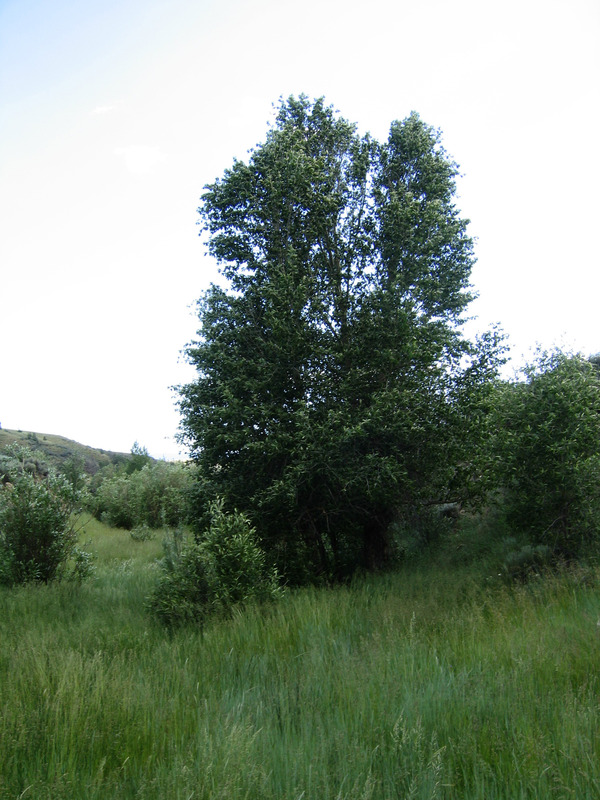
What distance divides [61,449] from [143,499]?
6380 centimetres

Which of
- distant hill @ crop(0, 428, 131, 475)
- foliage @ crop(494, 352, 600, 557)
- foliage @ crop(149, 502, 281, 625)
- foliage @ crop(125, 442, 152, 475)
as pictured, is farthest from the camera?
distant hill @ crop(0, 428, 131, 475)

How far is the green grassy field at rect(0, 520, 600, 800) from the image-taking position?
3188 mm

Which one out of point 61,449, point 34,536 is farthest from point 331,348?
point 61,449

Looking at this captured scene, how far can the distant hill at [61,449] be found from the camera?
71188 millimetres

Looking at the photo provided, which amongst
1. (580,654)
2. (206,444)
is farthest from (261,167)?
(580,654)

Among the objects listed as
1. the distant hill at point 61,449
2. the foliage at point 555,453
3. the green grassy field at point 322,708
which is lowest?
the green grassy field at point 322,708

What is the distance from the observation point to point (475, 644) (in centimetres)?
555

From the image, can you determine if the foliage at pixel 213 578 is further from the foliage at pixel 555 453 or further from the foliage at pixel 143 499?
the foliage at pixel 143 499

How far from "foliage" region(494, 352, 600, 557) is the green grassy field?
2.21 meters

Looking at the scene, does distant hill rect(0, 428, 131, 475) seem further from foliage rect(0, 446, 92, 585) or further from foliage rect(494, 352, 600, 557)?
foliage rect(494, 352, 600, 557)

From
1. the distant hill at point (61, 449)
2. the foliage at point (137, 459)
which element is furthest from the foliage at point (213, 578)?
the distant hill at point (61, 449)

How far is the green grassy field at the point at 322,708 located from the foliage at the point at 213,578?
106cm

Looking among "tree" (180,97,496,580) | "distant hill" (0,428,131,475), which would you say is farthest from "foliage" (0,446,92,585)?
"distant hill" (0,428,131,475)

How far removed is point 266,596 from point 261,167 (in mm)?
9963
